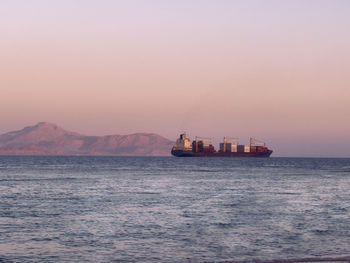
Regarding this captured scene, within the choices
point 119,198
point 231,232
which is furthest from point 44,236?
point 119,198

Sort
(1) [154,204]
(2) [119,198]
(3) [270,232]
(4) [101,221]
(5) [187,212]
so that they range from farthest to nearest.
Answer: (2) [119,198]
(1) [154,204]
(5) [187,212]
(4) [101,221]
(3) [270,232]

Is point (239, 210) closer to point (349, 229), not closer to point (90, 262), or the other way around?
point (349, 229)

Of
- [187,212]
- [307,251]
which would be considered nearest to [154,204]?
[187,212]

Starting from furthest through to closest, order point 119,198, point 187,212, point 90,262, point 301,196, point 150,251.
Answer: point 301,196 → point 119,198 → point 187,212 → point 150,251 → point 90,262

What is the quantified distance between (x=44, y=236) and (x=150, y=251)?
22.7 ft

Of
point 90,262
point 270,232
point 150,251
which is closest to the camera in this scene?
point 90,262

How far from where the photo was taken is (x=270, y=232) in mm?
28078

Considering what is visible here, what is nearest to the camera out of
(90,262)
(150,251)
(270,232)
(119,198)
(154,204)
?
(90,262)

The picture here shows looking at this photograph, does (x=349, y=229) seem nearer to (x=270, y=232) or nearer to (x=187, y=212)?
(x=270, y=232)

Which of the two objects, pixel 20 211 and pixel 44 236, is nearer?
pixel 44 236

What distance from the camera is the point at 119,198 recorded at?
48.8 metres

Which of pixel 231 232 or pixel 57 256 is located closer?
pixel 57 256

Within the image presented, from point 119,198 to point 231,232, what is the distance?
22.5 metres

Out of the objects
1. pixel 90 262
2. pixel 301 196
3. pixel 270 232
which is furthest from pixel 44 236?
pixel 301 196
